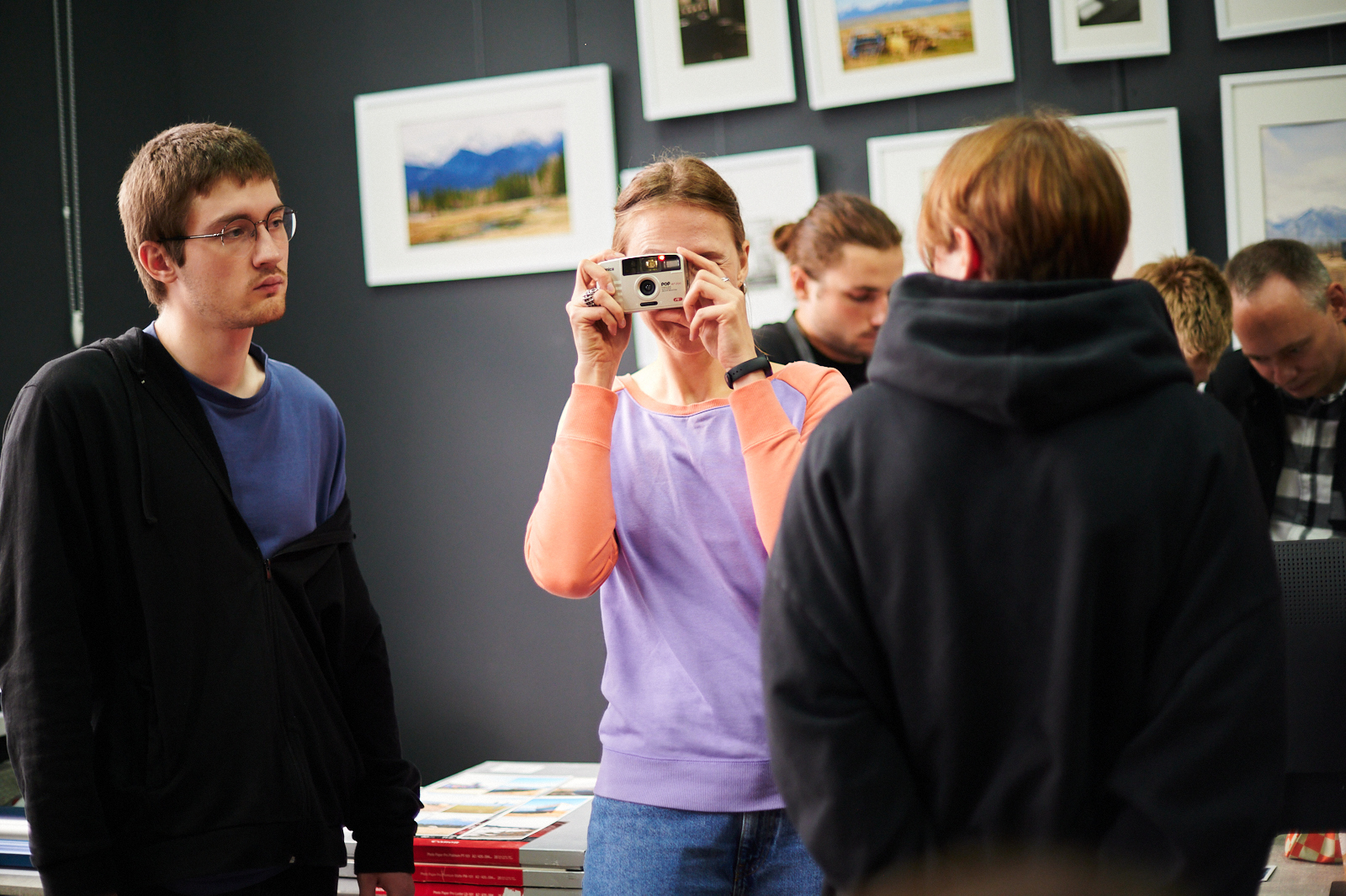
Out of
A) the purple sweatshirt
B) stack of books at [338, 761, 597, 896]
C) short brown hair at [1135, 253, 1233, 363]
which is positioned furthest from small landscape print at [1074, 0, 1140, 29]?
stack of books at [338, 761, 597, 896]

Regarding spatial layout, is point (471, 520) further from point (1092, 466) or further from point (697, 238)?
point (1092, 466)

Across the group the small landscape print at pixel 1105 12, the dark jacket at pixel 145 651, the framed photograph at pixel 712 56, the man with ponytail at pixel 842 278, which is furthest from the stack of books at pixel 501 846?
the small landscape print at pixel 1105 12

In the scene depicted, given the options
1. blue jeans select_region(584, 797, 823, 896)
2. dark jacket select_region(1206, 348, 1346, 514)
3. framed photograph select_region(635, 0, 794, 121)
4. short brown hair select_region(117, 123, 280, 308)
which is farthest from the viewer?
framed photograph select_region(635, 0, 794, 121)

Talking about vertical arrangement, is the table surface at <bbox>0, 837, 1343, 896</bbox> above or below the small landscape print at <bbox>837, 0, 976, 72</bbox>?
below

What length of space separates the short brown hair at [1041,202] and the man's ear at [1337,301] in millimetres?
1673

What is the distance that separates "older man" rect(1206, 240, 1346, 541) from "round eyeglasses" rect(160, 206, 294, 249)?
6.23 ft

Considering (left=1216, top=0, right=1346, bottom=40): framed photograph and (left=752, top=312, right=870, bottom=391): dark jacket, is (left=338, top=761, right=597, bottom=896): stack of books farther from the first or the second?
(left=1216, top=0, right=1346, bottom=40): framed photograph

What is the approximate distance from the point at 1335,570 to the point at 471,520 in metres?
2.50

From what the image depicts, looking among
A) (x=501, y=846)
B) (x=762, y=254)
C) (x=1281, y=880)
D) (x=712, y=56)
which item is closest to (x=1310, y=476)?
(x=1281, y=880)

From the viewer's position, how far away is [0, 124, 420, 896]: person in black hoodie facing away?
4.23ft

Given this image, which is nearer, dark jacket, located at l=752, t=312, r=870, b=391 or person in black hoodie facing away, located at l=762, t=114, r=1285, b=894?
person in black hoodie facing away, located at l=762, t=114, r=1285, b=894

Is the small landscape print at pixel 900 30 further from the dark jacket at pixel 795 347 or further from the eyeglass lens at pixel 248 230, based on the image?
the eyeglass lens at pixel 248 230

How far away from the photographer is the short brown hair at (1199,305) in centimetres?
219

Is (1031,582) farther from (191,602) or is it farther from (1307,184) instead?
(1307,184)
